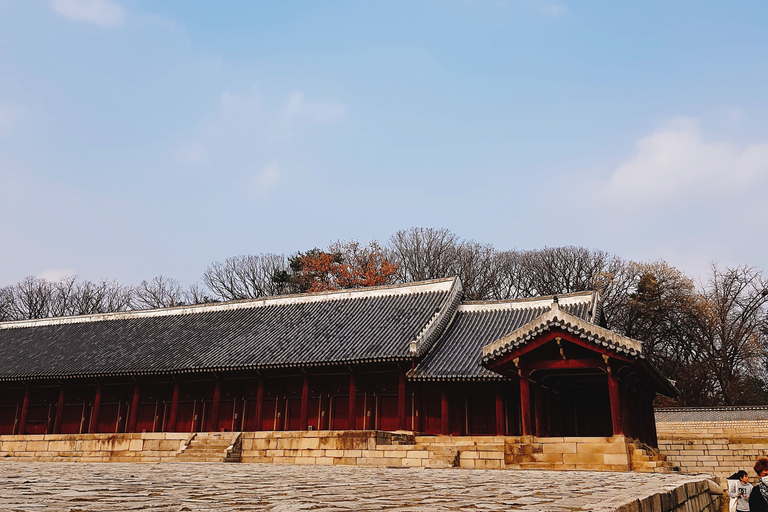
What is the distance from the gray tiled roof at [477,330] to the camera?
24.0 metres

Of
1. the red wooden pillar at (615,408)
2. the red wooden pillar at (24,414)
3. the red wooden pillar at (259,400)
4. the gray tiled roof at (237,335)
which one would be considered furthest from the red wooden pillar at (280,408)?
the red wooden pillar at (615,408)

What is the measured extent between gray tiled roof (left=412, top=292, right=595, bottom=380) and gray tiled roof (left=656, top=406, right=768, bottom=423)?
1145 centimetres

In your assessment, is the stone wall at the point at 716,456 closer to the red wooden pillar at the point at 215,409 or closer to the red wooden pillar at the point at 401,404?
the red wooden pillar at the point at 401,404

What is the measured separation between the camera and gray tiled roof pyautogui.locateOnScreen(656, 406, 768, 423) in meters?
32.6

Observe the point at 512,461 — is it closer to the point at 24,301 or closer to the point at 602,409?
the point at 602,409

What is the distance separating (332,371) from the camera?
89.0 ft

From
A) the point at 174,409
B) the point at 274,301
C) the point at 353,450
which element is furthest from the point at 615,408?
the point at 274,301

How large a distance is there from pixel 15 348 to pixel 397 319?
72.4 feet

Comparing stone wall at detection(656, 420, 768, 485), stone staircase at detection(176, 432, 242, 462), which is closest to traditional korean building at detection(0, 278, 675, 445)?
stone wall at detection(656, 420, 768, 485)

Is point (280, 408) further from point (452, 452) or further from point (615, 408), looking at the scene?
point (615, 408)

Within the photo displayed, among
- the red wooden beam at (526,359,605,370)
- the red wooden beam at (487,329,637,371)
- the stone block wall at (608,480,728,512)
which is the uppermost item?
the red wooden beam at (487,329,637,371)

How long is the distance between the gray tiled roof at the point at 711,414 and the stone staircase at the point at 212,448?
78.2 ft

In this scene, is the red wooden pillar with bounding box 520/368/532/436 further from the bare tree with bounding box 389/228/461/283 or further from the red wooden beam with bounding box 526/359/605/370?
the bare tree with bounding box 389/228/461/283

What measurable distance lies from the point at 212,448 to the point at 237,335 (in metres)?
8.28
